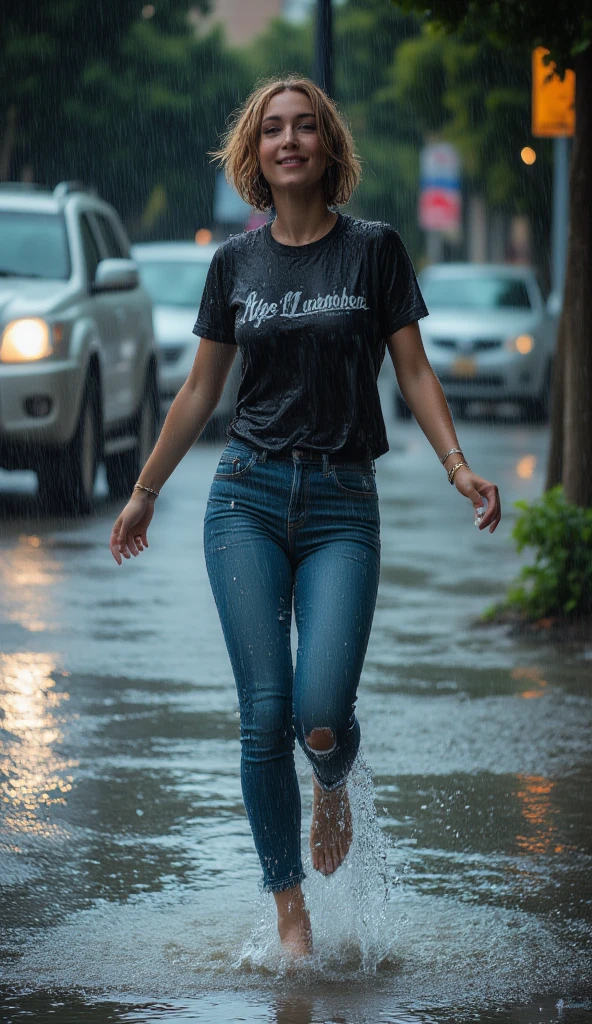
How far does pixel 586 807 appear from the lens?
18.4 ft

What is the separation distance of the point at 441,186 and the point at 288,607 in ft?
107

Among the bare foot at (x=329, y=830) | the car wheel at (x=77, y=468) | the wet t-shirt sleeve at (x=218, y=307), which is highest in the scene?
the wet t-shirt sleeve at (x=218, y=307)

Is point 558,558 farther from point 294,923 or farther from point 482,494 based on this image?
point 294,923

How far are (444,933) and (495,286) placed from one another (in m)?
19.8

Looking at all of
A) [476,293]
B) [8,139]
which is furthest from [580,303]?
[8,139]

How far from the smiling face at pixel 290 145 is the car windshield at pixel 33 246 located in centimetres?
815

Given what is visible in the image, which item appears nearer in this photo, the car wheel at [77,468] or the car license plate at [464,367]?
the car wheel at [77,468]

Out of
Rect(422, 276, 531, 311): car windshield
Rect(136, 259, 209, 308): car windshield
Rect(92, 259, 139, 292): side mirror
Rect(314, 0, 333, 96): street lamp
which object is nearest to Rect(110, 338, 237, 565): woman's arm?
Rect(314, 0, 333, 96): street lamp

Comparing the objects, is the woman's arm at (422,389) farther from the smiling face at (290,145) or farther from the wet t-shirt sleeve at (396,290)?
the smiling face at (290,145)

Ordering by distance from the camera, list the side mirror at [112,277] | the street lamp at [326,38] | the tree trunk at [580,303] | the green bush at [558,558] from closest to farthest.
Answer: the green bush at [558,558] → the tree trunk at [580,303] → the street lamp at [326,38] → the side mirror at [112,277]

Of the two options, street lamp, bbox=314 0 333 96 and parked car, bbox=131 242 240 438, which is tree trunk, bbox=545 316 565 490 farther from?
parked car, bbox=131 242 240 438

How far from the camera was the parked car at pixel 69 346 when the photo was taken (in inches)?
462

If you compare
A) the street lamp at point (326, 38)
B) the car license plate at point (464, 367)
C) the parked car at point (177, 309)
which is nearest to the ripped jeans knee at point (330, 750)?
the street lamp at point (326, 38)

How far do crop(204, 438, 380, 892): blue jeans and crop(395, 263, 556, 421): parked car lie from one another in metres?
17.4
